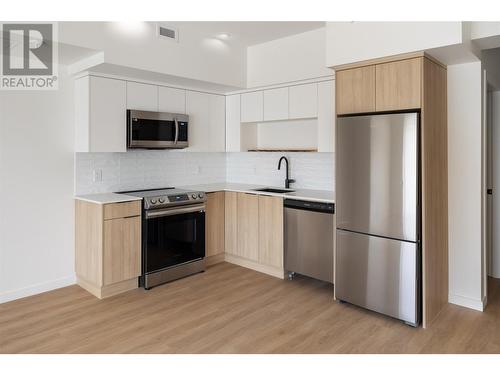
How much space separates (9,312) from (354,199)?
127 inches

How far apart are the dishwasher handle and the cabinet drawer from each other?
156 centimetres

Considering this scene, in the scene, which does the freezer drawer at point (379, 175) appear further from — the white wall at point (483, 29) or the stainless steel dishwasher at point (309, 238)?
the white wall at point (483, 29)

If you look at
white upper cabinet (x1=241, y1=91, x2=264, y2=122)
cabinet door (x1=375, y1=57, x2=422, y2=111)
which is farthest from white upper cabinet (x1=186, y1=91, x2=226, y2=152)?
cabinet door (x1=375, y1=57, x2=422, y2=111)

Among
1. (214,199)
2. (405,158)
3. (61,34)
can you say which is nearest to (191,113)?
(214,199)

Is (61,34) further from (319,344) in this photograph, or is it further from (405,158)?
(319,344)

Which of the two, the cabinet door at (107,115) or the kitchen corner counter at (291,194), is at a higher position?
the cabinet door at (107,115)

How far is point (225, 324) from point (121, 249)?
1.36 meters

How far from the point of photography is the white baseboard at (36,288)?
12.3 feet

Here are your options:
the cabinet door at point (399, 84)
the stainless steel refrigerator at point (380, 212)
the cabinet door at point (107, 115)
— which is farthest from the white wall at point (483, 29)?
the cabinet door at point (107, 115)

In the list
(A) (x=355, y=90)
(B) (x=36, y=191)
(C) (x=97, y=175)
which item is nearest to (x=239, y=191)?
(C) (x=97, y=175)

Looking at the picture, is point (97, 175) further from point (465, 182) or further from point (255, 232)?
point (465, 182)

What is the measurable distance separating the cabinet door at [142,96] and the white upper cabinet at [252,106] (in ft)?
3.90

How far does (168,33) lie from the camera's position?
4156mm

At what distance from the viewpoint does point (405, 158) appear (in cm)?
311
